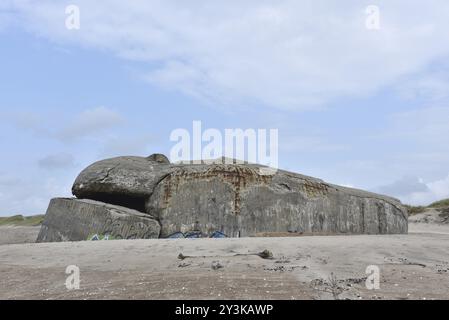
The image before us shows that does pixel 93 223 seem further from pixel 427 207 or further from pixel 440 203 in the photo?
pixel 440 203

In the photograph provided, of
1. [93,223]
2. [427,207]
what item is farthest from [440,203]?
[93,223]

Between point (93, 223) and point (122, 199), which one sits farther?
point (122, 199)

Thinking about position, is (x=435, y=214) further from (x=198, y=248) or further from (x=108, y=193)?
(x=198, y=248)

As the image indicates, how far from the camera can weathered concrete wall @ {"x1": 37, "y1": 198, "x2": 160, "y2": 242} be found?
9570mm

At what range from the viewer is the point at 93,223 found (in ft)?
31.6

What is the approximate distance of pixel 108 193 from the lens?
10.7m

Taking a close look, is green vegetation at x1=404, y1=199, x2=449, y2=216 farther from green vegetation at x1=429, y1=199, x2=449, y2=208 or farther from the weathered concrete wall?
the weathered concrete wall

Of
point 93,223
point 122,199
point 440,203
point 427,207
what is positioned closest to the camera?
point 93,223

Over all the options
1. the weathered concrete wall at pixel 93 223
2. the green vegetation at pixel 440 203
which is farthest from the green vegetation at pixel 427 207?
the weathered concrete wall at pixel 93 223

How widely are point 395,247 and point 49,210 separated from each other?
22.9 ft

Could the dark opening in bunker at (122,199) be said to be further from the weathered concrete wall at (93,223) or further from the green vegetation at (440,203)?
the green vegetation at (440,203)

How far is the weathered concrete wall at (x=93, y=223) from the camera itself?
9570 millimetres

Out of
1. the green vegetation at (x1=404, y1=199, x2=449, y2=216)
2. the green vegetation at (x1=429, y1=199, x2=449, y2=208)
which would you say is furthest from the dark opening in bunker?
the green vegetation at (x1=429, y1=199, x2=449, y2=208)
